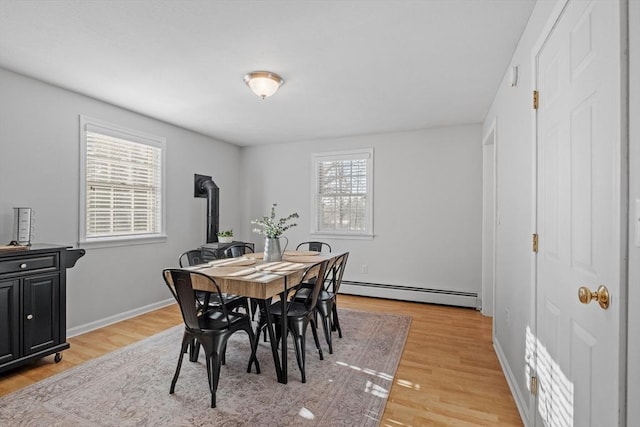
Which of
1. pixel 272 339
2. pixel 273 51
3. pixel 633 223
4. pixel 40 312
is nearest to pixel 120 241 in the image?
pixel 40 312

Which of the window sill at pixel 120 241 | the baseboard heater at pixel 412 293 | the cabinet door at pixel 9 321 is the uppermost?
the window sill at pixel 120 241

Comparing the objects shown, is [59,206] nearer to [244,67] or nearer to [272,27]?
[244,67]

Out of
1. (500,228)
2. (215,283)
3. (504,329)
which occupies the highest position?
(500,228)

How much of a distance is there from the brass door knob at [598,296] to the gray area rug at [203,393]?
139 cm

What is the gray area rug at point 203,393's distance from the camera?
1931mm

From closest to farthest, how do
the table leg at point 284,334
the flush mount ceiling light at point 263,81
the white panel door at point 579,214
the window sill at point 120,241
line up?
the white panel door at point 579,214
the table leg at point 284,334
the flush mount ceiling light at point 263,81
the window sill at point 120,241

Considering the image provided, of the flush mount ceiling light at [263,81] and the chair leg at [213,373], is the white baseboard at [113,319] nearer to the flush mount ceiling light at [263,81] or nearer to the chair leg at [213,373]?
the chair leg at [213,373]

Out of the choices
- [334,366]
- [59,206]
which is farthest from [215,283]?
[59,206]

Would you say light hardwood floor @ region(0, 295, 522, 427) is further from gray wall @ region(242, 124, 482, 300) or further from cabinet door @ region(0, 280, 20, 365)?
gray wall @ region(242, 124, 482, 300)

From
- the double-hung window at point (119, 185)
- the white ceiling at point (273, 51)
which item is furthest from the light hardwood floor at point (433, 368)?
the white ceiling at point (273, 51)

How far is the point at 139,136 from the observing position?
3926mm

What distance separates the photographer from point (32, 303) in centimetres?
255

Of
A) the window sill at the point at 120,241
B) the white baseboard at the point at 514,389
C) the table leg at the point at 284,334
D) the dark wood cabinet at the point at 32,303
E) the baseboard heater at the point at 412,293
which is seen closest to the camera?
the white baseboard at the point at 514,389

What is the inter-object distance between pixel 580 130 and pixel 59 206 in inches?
162
